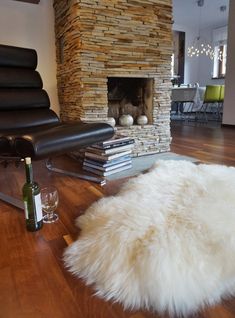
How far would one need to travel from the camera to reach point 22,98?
1.95 meters

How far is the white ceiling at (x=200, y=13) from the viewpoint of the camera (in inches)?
209

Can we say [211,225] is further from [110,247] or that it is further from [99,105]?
[99,105]

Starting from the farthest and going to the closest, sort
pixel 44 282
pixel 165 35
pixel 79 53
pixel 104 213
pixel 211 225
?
pixel 165 35
pixel 79 53
pixel 104 213
pixel 211 225
pixel 44 282

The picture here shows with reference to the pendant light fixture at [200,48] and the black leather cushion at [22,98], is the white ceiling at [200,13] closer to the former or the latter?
the pendant light fixture at [200,48]

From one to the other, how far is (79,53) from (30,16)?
87 centimetres

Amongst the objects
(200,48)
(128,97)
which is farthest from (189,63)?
(128,97)

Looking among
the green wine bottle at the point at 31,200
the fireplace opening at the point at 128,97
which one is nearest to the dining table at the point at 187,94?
the fireplace opening at the point at 128,97

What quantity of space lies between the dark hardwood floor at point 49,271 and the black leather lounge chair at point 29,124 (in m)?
0.20

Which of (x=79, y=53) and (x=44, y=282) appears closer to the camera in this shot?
(x=44, y=282)

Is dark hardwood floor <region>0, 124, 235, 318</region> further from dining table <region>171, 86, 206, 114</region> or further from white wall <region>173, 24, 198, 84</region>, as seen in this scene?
white wall <region>173, 24, 198, 84</region>

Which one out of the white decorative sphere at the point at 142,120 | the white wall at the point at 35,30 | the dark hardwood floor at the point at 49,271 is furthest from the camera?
the white decorative sphere at the point at 142,120

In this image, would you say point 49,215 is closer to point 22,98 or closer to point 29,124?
point 29,124

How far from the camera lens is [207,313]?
0.74 m

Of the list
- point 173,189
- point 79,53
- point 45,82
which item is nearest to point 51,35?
point 45,82
